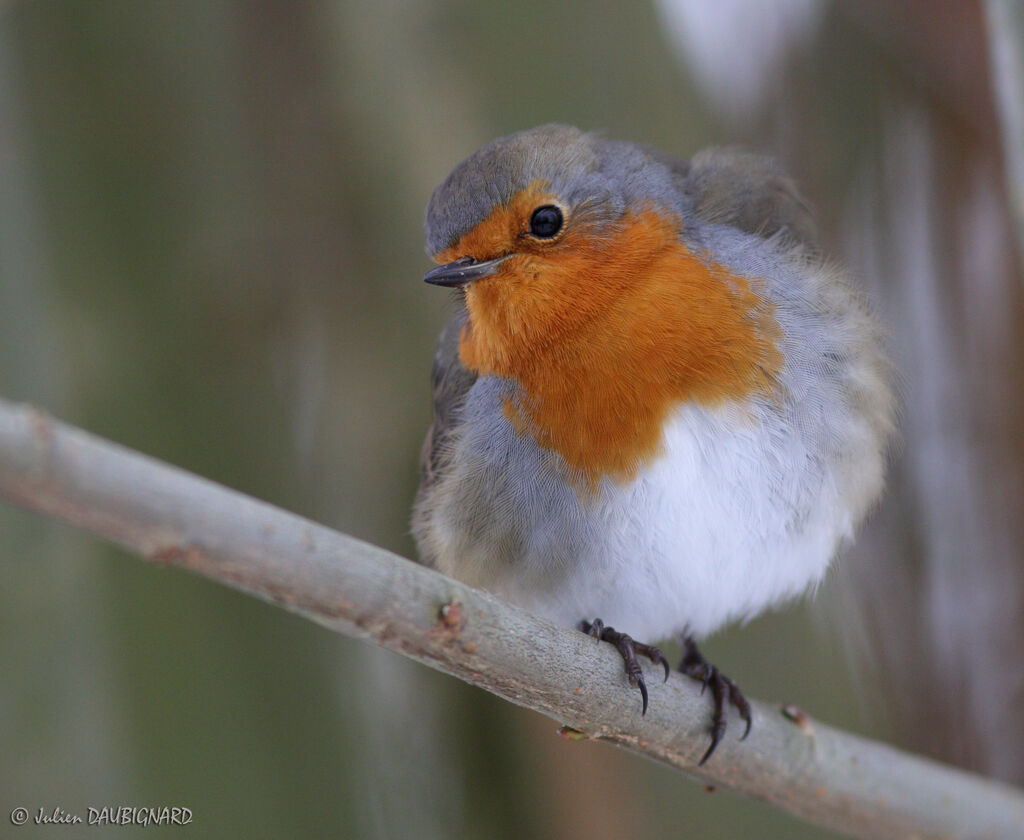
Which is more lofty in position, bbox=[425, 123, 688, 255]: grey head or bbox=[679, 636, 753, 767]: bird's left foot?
bbox=[425, 123, 688, 255]: grey head

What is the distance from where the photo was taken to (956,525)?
2898 millimetres

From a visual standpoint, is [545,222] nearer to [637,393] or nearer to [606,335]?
[606,335]

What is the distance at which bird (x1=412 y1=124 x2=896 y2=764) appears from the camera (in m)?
2.06

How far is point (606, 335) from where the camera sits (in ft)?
6.81

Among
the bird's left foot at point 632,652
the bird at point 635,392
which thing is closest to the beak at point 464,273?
the bird at point 635,392

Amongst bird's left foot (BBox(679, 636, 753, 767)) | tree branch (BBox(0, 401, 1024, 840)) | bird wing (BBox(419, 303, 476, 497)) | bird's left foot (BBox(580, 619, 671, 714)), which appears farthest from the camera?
bird wing (BBox(419, 303, 476, 497))

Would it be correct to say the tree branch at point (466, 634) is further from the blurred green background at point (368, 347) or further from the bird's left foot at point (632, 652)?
the blurred green background at point (368, 347)

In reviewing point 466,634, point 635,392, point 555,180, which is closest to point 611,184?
point 555,180

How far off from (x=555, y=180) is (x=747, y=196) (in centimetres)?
55

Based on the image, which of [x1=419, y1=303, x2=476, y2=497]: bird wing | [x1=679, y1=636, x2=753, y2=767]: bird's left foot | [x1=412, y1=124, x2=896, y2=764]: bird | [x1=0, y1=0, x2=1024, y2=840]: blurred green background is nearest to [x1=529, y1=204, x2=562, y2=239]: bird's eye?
[x1=412, y1=124, x2=896, y2=764]: bird

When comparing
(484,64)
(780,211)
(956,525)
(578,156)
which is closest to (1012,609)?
(956,525)

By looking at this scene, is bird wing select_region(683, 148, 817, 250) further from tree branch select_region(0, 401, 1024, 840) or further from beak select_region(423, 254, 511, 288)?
tree branch select_region(0, 401, 1024, 840)

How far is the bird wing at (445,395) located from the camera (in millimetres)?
2336

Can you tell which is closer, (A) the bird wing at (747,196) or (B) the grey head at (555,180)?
(B) the grey head at (555,180)
